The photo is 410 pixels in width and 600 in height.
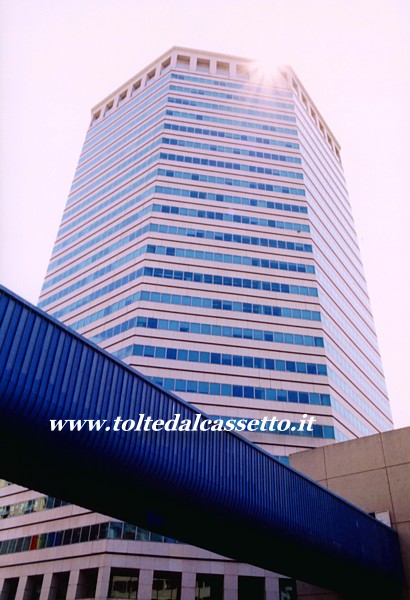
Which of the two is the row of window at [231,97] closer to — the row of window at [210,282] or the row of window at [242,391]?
the row of window at [210,282]

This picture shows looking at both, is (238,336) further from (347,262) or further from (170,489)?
(170,489)

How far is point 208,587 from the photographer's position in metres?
47.0

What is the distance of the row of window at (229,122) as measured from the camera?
81312mm

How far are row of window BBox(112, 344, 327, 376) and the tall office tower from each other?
0.14 metres

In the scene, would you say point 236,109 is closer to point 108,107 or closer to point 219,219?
point 219,219

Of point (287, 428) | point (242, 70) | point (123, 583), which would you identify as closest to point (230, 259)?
point (287, 428)

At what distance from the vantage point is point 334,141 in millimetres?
107438

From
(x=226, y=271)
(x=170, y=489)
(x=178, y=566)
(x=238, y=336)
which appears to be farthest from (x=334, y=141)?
(x=170, y=489)

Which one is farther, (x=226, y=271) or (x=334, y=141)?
(x=334, y=141)

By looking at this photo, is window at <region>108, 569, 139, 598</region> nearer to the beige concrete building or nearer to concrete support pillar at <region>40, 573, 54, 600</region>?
concrete support pillar at <region>40, 573, 54, 600</region>

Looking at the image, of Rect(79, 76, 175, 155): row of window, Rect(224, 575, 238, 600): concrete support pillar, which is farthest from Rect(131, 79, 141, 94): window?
Rect(224, 575, 238, 600): concrete support pillar

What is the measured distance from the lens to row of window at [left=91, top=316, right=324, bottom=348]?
59000mm

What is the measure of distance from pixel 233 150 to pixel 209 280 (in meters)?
26.1

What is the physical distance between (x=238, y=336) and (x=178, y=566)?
26.2 m
